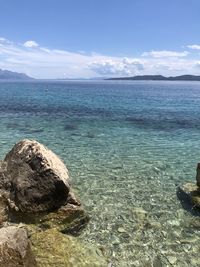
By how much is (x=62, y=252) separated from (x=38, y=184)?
12.4ft

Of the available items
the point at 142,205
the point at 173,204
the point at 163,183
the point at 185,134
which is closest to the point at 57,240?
the point at 142,205

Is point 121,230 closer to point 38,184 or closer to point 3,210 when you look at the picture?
point 38,184

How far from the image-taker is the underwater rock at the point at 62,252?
401 inches

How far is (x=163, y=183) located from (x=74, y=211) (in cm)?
691

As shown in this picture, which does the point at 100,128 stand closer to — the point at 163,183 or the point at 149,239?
the point at 163,183

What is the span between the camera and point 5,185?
14.5 meters

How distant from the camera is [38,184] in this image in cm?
1368

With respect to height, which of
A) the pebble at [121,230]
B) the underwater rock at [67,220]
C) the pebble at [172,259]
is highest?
the underwater rock at [67,220]

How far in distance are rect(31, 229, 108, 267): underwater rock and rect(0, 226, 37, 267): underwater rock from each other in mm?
817

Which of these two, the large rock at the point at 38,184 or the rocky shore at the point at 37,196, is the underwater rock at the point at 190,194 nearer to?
the rocky shore at the point at 37,196

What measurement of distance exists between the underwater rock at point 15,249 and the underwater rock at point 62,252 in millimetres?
817

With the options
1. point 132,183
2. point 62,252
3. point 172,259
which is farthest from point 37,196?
point 132,183

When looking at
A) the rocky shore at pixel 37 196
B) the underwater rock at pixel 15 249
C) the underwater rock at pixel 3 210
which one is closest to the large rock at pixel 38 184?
the rocky shore at pixel 37 196

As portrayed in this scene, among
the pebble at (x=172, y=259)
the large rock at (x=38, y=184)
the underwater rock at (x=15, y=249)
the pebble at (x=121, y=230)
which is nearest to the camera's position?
the underwater rock at (x=15, y=249)
